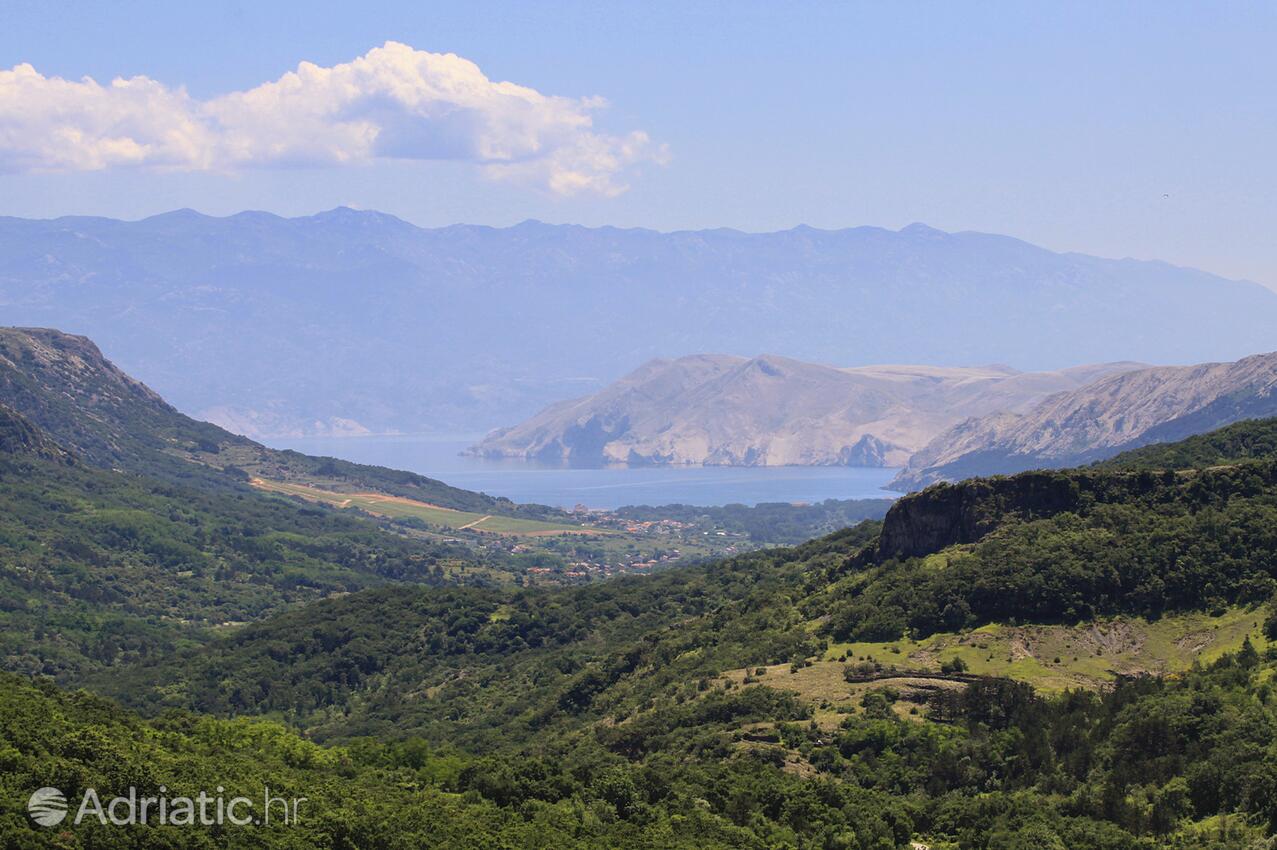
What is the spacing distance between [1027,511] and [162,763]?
255 ft

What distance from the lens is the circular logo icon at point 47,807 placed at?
198 feet

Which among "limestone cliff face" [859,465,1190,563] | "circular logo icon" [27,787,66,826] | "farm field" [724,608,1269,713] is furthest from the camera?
"limestone cliff face" [859,465,1190,563]

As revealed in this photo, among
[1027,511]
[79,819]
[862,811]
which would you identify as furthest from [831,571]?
[79,819]

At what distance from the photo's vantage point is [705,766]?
95188mm

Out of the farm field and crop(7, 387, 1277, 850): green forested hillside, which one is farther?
the farm field
